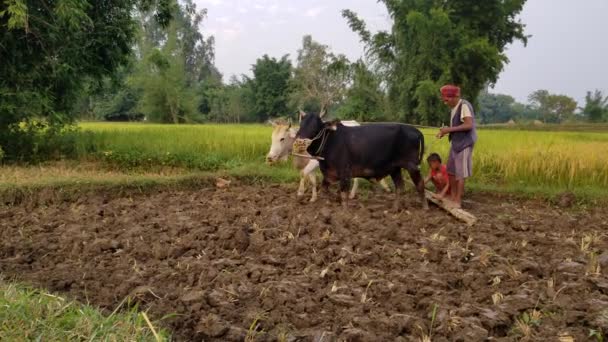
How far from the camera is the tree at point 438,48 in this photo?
24.2 m

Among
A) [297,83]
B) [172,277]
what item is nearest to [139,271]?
[172,277]

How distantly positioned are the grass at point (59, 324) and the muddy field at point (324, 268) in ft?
1.43

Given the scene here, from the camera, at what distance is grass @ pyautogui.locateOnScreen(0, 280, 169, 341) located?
258cm

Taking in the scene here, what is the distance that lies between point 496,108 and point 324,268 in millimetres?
Result: 83033

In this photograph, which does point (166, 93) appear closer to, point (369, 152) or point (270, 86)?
point (270, 86)

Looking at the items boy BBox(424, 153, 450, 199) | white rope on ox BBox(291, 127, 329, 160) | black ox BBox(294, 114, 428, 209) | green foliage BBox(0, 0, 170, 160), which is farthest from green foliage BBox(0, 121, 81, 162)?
boy BBox(424, 153, 450, 199)

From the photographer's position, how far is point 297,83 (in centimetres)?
3666

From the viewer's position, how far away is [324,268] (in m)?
4.19

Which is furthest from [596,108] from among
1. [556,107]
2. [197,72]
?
[197,72]

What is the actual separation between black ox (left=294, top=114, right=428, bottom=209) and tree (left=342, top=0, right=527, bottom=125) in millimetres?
17964

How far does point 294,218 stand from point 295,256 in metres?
1.14

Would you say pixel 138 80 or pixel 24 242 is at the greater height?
pixel 138 80

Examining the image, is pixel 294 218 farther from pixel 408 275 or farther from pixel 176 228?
pixel 408 275

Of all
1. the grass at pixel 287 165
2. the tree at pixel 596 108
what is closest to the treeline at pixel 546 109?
the tree at pixel 596 108
